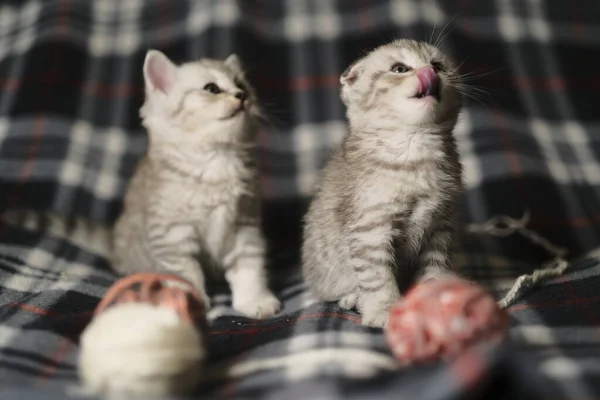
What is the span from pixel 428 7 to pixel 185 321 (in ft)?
5.48

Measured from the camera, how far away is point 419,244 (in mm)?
1475

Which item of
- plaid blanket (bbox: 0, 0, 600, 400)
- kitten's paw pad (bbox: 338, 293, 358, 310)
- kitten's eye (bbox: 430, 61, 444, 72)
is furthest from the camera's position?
plaid blanket (bbox: 0, 0, 600, 400)

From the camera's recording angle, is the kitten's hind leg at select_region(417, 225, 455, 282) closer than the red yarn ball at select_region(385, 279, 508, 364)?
No

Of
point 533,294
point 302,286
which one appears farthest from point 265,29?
point 533,294

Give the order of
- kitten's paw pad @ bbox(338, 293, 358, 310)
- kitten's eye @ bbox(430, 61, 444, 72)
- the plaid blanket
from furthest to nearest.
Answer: the plaid blanket → kitten's paw pad @ bbox(338, 293, 358, 310) → kitten's eye @ bbox(430, 61, 444, 72)

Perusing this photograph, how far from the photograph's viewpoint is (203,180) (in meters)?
1.70

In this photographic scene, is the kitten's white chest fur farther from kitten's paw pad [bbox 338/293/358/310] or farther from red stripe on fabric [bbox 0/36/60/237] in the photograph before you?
red stripe on fabric [bbox 0/36/60/237]

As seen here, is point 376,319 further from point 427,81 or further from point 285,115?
point 285,115

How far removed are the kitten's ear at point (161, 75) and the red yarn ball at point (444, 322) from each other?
0.96m

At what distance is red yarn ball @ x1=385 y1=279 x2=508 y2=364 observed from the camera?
106 centimetres

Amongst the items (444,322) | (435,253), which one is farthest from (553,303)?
(444,322)

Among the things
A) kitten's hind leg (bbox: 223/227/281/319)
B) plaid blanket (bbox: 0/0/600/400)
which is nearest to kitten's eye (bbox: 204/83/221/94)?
kitten's hind leg (bbox: 223/227/281/319)

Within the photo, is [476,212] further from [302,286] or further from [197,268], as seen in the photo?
[197,268]

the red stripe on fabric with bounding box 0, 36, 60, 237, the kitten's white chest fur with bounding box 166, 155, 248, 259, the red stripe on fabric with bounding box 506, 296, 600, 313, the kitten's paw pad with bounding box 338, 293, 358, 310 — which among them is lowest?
the red stripe on fabric with bounding box 506, 296, 600, 313
